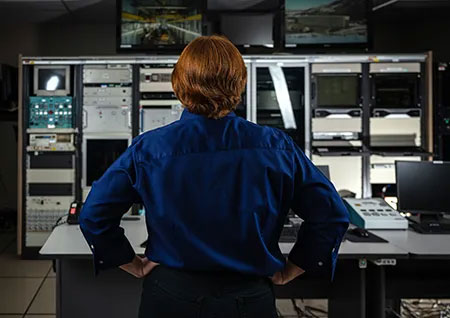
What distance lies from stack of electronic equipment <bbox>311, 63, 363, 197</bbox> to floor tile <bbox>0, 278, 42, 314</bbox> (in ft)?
9.23

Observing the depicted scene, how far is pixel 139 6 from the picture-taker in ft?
15.5

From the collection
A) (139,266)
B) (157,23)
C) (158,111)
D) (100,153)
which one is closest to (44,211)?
(100,153)

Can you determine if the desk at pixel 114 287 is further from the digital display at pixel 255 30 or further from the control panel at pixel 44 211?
the digital display at pixel 255 30

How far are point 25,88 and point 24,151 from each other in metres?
0.64

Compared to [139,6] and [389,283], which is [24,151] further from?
[389,283]

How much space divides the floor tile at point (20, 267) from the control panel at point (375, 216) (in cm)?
301

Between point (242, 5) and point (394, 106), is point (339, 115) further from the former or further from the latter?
point (242, 5)

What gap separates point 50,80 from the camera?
4980 millimetres

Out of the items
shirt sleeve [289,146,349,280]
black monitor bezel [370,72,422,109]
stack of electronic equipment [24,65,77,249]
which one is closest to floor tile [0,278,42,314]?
stack of electronic equipment [24,65,77,249]

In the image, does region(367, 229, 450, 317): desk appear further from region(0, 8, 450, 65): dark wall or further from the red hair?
region(0, 8, 450, 65): dark wall

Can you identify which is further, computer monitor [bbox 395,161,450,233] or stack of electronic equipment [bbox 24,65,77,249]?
stack of electronic equipment [bbox 24,65,77,249]

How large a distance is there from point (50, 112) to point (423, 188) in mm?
3640

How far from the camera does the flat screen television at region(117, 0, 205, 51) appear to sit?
472 cm

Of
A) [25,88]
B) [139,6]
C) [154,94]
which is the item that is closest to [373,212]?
[154,94]
